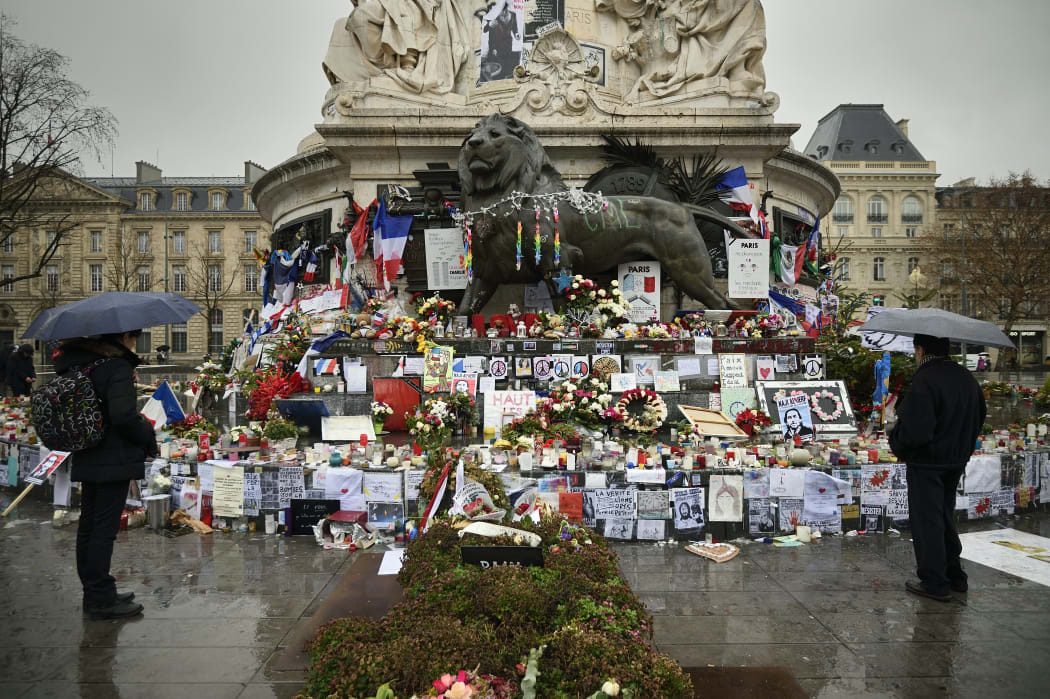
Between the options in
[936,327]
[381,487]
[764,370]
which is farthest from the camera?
[764,370]

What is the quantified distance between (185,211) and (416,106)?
58.6 metres

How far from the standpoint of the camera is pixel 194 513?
676cm

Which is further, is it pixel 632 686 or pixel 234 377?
pixel 234 377

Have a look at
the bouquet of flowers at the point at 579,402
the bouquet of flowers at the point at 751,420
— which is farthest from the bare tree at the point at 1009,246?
the bouquet of flowers at the point at 579,402

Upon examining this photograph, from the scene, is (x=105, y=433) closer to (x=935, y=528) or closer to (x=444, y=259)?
(x=935, y=528)

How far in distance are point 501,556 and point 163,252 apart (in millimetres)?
70326

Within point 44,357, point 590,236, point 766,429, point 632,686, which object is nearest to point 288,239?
point 590,236

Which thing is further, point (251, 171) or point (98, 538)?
point (251, 171)

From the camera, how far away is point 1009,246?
4272 cm

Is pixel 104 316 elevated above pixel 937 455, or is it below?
above

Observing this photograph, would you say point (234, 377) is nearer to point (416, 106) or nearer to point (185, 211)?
point (416, 106)

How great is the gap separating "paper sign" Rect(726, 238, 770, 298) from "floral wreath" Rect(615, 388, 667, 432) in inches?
176

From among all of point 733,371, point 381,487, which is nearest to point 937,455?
point 381,487

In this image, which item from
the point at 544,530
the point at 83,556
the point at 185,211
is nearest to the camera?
the point at 544,530
